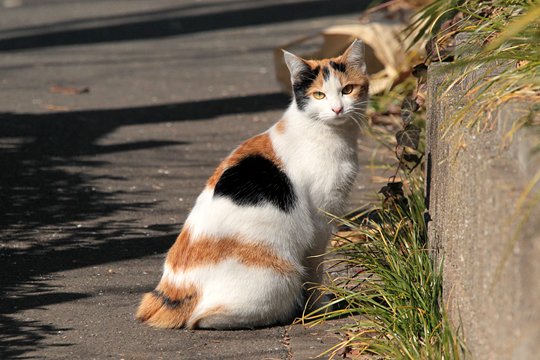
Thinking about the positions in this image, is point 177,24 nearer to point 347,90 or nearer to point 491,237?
point 347,90

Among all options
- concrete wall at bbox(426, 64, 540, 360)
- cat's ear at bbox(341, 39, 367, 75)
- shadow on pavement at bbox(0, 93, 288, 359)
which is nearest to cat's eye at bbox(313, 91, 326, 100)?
cat's ear at bbox(341, 39, 367, 75)

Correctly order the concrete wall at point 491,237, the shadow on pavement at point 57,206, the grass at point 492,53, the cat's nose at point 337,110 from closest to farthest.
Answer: the concrete wall at point 491,237 < the grass at point 492,53 < the cat's nose at point 337,110 < the shadow on pavement at point 57,206

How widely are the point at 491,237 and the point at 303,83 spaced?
199 centimetres

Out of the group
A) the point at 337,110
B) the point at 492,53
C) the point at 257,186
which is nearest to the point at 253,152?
the point at 257,186

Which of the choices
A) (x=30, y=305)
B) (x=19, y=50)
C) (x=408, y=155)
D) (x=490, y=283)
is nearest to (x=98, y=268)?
(x=30, y=305)

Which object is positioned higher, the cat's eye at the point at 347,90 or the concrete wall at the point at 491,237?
the cat's eye at the point at 347,90

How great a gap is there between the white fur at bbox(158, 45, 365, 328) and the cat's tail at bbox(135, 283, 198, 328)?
41 millimetres

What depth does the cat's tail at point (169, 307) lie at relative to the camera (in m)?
4.61

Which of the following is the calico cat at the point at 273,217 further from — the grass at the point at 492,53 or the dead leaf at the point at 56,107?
the dead leaf at the point at 56,107

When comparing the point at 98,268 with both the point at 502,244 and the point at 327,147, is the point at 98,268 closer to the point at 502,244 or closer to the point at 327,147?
the point at 327,147

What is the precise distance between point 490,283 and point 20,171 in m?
4.92

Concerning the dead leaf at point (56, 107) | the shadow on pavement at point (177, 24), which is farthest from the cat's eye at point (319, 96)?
the shadow on pavement at point (177, 24)

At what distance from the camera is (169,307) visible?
4652mm

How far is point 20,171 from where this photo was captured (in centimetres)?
733
